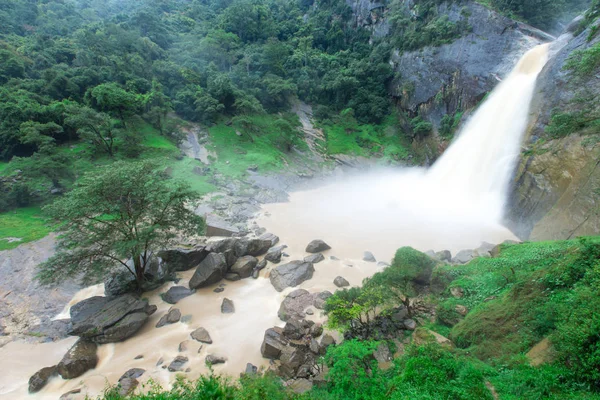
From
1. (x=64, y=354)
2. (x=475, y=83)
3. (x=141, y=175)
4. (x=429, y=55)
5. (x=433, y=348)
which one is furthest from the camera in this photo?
(x=429, y=55)

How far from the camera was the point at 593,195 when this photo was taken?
13.3 meters

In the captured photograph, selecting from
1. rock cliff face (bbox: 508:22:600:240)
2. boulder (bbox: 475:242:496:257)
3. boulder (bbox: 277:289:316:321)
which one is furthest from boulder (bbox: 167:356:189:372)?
rock cliff face (bbox: 508:22:600:240)

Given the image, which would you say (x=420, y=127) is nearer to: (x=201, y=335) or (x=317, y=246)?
(x=317, y=246)

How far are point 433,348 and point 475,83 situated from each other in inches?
1347

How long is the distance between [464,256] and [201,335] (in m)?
14.1

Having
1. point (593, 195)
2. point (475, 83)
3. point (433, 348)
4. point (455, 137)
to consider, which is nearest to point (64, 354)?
point (433, 348)

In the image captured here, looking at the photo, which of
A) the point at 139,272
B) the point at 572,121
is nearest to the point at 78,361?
the point at 139,272

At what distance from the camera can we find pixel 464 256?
48.2 feet

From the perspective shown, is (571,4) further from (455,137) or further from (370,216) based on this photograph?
(370,216)

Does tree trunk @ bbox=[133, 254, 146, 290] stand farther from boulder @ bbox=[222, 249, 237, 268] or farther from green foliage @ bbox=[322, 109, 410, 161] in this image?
green foliage @ bbox=[322, 109, 410, 161]

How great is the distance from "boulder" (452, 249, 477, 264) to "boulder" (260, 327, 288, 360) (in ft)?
33.9

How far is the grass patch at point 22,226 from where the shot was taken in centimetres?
1675

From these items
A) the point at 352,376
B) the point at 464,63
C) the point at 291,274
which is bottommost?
the point at 291,274

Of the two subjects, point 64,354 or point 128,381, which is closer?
point 128,381
